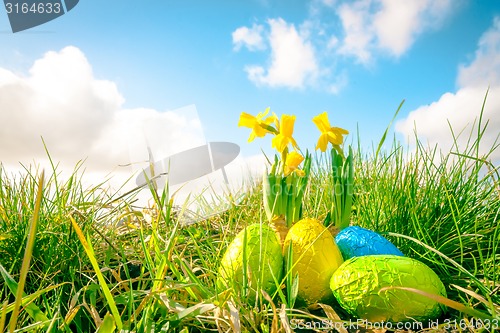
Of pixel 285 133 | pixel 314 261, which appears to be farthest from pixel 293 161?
pixel 314 261

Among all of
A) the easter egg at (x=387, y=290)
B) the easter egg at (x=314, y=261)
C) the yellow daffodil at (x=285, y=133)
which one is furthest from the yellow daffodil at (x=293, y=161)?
the easter egg at (x=387, y=290)

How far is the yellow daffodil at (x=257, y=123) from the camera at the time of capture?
5.13 feet

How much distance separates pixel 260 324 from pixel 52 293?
2.57 feet

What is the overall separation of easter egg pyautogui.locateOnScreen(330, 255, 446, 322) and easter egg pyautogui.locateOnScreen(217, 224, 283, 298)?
0.66ft

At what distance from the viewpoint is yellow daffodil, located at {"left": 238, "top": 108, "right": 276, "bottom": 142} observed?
156cm

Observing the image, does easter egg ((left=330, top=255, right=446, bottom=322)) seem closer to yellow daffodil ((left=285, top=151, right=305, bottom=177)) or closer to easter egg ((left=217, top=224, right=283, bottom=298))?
easter egg ((left=217, top=224, right=283, bottom=298))

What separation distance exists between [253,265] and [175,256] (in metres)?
0.28

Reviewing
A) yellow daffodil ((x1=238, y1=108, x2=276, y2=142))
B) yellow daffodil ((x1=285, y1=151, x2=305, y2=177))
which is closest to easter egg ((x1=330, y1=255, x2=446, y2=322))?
yellow daffodil ((x1=285, y1=151, x2=305, y2=177))

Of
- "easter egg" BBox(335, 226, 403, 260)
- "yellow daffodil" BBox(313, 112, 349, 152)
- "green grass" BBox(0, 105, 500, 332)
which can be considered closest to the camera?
"green grass" BBox(0, 105, 500, 332)

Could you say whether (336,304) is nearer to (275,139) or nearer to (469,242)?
(275,139)

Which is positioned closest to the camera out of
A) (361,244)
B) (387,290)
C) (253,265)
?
(387,290)

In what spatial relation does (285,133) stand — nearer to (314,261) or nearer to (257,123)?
(257,123)

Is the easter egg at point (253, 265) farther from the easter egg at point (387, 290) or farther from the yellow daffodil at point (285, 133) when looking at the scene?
the yellow daffodil at point (285, 133)

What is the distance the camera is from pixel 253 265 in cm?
137
